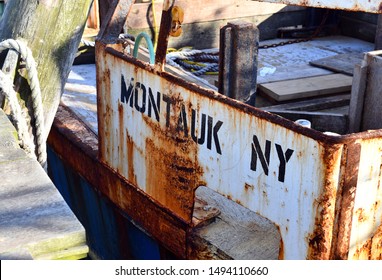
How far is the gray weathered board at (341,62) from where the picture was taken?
618 cm

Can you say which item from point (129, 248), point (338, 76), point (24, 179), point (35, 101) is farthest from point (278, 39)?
point (24, 179)

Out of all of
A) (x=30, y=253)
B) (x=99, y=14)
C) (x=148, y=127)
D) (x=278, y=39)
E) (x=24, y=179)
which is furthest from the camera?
(x=278, y=39)

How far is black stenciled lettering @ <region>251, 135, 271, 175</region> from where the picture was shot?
312 centimetres

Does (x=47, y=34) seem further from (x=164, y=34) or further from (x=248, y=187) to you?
(x=248, y=187)

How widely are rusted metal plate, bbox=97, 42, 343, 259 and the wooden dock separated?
1.09 meters

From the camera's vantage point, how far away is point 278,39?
805 centimetres

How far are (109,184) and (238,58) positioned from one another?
4.31 ft

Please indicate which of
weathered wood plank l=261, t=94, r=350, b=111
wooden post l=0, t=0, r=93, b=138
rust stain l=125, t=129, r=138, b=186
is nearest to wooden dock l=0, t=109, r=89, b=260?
wooden post l=0, t=0, r=93, b=138

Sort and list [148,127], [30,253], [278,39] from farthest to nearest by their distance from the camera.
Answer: [278,39] < [148,127] < [30,253]

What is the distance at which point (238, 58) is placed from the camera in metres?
4.36

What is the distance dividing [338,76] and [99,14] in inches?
114

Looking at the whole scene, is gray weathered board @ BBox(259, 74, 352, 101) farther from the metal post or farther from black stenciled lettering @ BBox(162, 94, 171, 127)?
black stenciled lettering @ BBox(162, 94, 171, 127)

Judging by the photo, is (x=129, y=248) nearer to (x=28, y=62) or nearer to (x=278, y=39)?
(x=28, y=62)

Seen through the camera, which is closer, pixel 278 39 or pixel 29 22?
pixel 29 22
